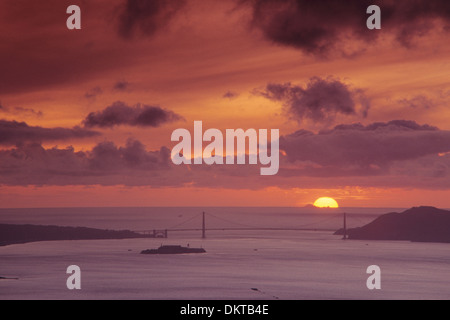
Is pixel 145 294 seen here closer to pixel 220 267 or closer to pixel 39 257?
pixel 220 267

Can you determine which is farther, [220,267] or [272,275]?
[220,267]

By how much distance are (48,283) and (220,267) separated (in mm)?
42315

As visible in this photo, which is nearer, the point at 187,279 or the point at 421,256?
the point at 187,279

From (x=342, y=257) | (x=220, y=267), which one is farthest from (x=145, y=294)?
(x=342, y=257)
